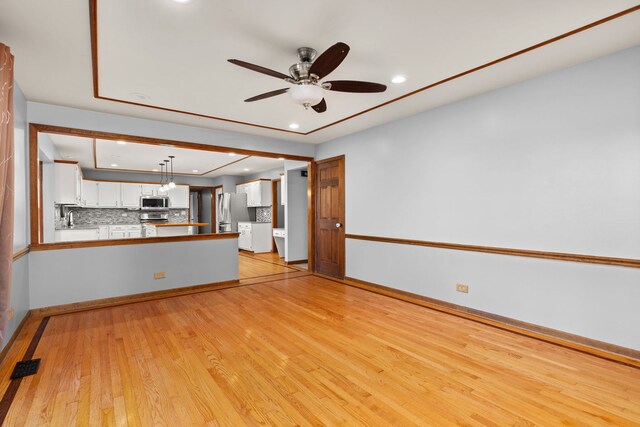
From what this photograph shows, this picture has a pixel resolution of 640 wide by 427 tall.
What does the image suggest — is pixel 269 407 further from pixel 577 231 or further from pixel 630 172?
pixel 630 172

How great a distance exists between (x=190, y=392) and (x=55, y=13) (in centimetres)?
266

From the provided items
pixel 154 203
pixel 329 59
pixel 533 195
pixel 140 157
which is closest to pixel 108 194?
pixel 154 203

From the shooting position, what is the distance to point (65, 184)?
6.32m

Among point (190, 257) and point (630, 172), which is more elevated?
point (630, 172)

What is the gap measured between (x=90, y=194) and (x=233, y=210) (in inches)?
148

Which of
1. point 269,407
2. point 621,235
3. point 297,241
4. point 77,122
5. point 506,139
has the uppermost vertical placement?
point 77,122

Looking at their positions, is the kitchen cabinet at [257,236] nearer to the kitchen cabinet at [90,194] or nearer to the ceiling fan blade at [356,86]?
the kitchen cabinet at [90,194]

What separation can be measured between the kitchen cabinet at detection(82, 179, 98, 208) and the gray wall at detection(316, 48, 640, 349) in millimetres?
8173

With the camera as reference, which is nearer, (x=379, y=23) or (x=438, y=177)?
(x=379, y=23)

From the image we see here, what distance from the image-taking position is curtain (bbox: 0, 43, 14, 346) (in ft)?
6.83

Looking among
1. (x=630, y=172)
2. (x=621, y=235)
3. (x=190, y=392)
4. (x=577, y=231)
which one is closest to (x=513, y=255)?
(x=577, y=231)

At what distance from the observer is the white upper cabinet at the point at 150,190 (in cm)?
918

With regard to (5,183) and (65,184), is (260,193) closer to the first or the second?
(65,184)

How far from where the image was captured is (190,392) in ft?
6.80
